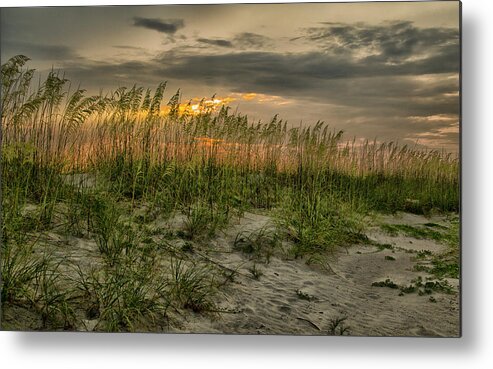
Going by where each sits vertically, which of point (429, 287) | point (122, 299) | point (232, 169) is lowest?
point (122, 299)

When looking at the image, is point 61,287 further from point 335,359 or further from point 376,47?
point 376,47

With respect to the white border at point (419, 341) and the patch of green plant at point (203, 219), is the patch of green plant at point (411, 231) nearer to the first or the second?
the white border at point (419, 341)

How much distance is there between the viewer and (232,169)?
3943mm

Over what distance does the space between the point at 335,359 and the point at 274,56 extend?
1.79 meters

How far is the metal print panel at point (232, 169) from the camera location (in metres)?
3.76

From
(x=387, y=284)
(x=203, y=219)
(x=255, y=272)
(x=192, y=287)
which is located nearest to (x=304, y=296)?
(x=255, y=272)

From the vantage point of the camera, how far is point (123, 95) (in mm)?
3900

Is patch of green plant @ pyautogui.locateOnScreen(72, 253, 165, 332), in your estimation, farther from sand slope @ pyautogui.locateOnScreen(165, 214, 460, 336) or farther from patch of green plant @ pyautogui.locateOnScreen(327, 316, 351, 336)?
patch of green plant @ pyautogui.locateOnScreen(327, 316, 351, 336)

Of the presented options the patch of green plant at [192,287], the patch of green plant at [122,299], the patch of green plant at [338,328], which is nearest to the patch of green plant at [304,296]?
the patch of green plant at [338,328]

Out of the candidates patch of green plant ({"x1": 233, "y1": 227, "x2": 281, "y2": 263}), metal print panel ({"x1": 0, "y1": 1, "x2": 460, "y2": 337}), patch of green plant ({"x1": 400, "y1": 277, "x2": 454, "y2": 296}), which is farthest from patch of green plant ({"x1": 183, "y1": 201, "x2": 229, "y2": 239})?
patch of green plant ({"x1": 400, "y1": 277, "x2": 454, "y2": 296})

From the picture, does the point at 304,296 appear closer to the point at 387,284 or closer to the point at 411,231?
the point at 387,284

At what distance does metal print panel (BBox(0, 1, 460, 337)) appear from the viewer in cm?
376

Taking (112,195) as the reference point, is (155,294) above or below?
below

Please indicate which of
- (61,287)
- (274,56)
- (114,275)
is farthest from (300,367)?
(274,56)
